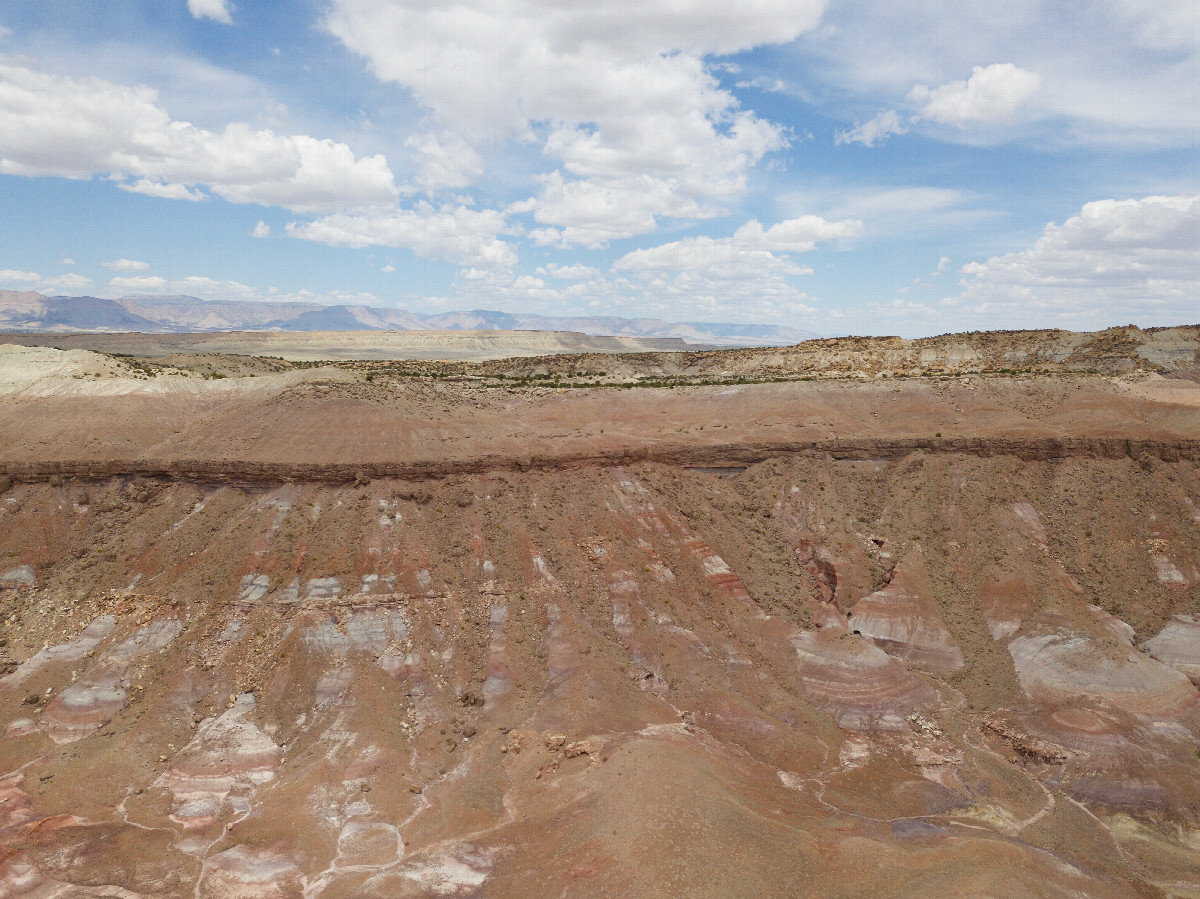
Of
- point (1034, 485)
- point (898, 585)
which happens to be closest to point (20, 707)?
point (898, 585)

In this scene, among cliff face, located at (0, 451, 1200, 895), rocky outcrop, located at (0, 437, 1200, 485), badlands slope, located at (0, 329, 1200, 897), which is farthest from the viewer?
rocky outcrop, located at (0, 437, 1200, 485)

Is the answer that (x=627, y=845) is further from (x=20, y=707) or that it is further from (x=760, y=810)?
(x=20, y=707)

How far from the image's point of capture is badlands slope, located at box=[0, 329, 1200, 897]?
27.9m

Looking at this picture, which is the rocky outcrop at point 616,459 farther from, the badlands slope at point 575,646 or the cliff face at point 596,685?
the cliff face at point 596,685

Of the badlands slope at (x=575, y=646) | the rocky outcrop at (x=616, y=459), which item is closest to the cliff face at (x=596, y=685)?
the badlands slope at (x=575, y=646)

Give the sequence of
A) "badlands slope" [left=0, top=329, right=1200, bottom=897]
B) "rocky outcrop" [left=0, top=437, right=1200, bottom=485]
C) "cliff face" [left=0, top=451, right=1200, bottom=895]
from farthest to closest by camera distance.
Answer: "rocky outcrop" [left=0, top=437, right=1200, bottom=485] → "badlands slope" [left=0, top=329, right=1200, bottom=897] → "cliff face" [left=0, top=451, right=1200, bottom=895]

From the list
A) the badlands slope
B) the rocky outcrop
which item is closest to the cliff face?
the badlands slope

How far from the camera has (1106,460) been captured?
2151 inches

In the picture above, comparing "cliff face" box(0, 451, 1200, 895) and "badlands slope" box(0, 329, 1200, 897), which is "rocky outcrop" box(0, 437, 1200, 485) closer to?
"badlands slope" box(0, 329, 1200, 897)

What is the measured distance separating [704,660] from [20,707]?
124 ft

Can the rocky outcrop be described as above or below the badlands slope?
above

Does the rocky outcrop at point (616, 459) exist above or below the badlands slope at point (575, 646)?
above

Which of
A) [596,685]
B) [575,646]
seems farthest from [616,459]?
[596,685]

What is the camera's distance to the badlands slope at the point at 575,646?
2786cm
